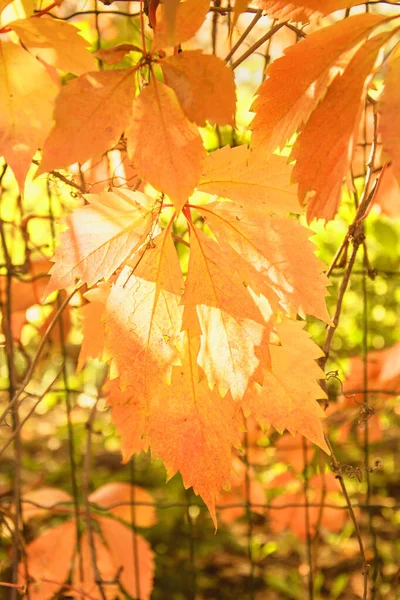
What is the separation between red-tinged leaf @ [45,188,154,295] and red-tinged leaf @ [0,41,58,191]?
0.34 feet

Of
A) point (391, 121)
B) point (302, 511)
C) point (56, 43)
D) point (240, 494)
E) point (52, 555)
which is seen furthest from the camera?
point (240, 494)

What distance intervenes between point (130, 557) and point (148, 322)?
0.92m

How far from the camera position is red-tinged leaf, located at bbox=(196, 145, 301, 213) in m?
0.73

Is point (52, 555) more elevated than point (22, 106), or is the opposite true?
point (22, 106)

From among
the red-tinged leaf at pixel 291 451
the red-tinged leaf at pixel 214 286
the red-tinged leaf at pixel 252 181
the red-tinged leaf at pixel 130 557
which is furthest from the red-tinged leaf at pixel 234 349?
the red-tinged leaf at pixel 291 451

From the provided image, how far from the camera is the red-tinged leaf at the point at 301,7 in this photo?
0.63 m

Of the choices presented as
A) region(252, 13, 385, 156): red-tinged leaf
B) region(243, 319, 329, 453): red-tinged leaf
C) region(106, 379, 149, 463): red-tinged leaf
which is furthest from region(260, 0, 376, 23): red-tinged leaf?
region(106, 379, 149, 463): red-tinged leaf

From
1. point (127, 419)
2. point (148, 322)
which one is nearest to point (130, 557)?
point (127, 419)

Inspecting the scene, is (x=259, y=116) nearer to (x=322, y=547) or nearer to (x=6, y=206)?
(x=6, y=206)

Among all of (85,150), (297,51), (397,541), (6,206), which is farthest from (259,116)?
(397,541)

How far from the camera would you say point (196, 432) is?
0.77 metres

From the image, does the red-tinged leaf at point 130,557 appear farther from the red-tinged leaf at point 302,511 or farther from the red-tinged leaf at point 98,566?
the red-tinged leaf at point 302,511

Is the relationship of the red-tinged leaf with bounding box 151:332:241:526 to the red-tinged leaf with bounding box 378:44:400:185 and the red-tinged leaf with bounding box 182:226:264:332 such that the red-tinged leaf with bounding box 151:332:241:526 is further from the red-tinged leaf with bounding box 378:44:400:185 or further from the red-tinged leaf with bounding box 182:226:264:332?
the red-tinged leaf with bounding box 378:44:400:185

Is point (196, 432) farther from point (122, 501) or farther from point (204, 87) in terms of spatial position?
point (122, 501)
